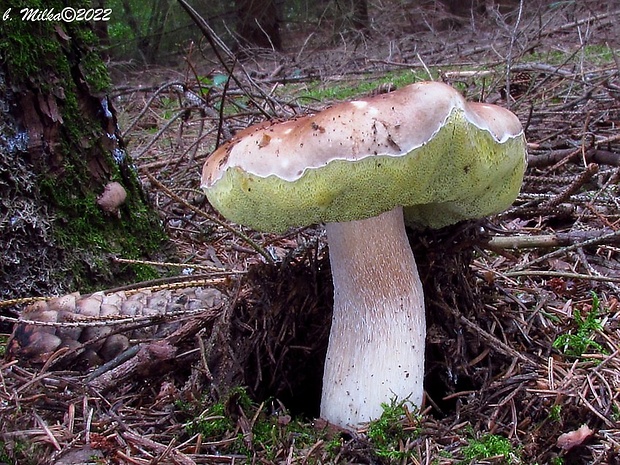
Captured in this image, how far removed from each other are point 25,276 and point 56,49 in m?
0.86

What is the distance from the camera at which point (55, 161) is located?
216 cm

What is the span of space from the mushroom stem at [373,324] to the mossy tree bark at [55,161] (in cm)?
110

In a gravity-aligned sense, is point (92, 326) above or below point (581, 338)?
above

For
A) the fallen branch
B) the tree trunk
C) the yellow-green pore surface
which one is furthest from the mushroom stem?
the tree trunk

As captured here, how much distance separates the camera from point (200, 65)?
1034 cm

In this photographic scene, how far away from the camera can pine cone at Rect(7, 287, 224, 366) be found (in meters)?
1.75

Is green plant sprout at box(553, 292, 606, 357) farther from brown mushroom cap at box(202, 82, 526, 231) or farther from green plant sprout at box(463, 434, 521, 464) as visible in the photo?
brown mushroom cap at box(202, 82, 526, 231)

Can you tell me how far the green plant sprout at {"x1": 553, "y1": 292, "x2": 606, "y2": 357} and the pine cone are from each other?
116 cm

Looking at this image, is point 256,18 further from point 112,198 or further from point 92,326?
point 92,326

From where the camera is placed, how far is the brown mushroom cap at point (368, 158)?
1215 millimetres

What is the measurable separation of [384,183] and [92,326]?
1.05 metres

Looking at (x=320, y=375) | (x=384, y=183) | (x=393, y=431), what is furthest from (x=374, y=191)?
(x=320, y=375)

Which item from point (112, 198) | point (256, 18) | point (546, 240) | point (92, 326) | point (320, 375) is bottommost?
point (320, 375)

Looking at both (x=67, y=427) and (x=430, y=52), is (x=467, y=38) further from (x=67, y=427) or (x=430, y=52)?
(x=67, y=427)
